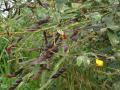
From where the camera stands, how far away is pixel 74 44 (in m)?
1.74

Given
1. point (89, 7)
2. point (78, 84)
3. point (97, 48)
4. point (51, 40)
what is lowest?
point (78, 84)

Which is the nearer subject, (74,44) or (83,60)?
(83,60)

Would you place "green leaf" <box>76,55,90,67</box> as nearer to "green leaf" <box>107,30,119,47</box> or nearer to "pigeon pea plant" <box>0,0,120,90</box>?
"pigeon pea plant" <box>0,0,120,90</box>

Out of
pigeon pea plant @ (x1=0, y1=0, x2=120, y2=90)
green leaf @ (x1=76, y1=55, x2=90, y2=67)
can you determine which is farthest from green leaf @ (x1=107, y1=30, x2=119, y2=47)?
green leaf @ (x1=76, y1=55, x2=90, y2=67)

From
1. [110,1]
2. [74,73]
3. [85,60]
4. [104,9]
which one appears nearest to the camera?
[85,60]

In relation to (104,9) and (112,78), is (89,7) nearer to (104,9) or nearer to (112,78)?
(104,9)

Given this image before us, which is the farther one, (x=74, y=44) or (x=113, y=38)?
(x=74, y=44)

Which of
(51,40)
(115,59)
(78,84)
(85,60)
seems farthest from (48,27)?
(78,84)

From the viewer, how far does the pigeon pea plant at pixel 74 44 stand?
1643 mm

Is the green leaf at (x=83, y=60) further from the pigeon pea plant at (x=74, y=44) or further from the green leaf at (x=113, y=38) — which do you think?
the green leaf at (x=113, y=38)

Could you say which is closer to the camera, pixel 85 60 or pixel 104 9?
pixel 85 60

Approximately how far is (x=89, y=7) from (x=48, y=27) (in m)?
0.24

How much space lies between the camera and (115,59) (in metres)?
1.75

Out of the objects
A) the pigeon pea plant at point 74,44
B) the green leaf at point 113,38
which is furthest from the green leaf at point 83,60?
the green leaf at point 113,38
